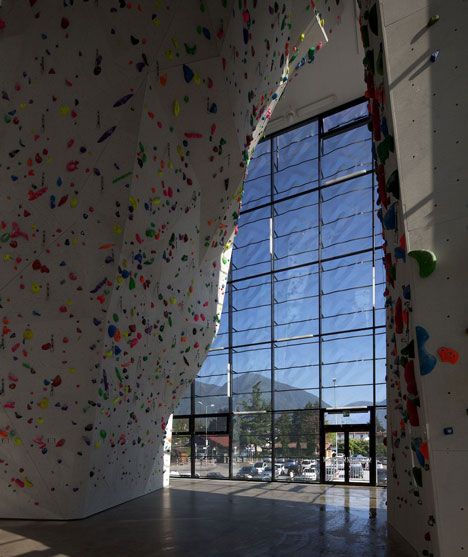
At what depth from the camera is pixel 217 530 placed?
7895mm

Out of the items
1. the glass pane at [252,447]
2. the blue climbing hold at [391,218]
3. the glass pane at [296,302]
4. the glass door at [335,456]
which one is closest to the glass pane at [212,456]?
the glass pane at [252,447]

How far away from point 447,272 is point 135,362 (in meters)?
7.31

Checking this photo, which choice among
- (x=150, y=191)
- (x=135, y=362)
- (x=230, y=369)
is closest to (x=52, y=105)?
(x=150, y=191)

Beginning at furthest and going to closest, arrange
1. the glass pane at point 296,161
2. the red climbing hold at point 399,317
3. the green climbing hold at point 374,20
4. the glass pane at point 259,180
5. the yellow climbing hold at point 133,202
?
the glass pane at point 259,180
the glass pane at point 296,161
the yellow climbing hold at point 133,202
the green climbing hold at point 374,20
the red climbing hold at point 399,317

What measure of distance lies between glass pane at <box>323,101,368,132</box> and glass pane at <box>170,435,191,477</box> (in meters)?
12.4

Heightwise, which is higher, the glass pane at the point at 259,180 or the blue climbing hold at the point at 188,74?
the glass pane at the point at 259,180

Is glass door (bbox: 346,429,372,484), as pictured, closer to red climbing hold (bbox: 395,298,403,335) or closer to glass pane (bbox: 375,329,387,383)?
glass pane (bbox: 375,329,387,383)

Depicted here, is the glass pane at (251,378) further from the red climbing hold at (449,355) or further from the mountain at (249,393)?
the red climbing hold at (449,355)

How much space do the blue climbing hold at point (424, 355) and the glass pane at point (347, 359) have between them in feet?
40.7

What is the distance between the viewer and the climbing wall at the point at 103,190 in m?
7.10

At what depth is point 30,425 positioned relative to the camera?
8602mm

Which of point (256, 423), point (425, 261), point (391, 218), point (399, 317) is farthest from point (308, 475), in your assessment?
point (425, 261)

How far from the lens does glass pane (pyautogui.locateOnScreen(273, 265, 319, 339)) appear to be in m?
16.5

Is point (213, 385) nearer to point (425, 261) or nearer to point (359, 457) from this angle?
point (359, 457)
